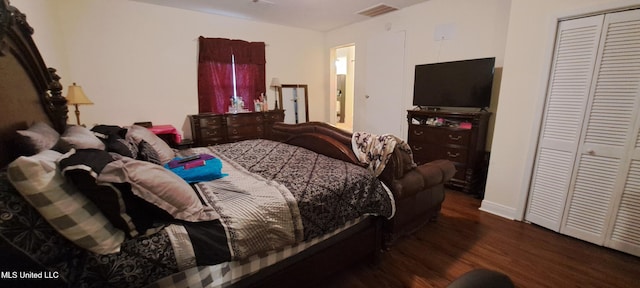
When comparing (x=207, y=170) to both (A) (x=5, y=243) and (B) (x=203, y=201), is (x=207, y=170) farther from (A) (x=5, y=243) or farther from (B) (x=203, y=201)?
(A) (x=5, y=243)

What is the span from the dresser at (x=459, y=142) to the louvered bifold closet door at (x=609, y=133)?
0.97 meters

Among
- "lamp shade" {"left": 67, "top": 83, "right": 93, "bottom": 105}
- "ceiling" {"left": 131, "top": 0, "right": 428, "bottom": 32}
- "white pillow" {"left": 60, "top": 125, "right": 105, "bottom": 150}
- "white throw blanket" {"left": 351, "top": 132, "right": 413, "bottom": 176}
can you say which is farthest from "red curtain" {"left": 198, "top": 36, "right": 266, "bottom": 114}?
"white throw blanket" {"left": 351, "top": 132, "right": 413, "bottom": 176}

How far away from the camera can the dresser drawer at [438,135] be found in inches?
123

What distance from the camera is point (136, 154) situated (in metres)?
1.82

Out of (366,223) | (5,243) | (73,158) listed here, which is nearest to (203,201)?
(73,158)

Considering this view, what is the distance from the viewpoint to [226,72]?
454 centimetres

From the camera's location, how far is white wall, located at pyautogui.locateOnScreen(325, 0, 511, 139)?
10.3 ft

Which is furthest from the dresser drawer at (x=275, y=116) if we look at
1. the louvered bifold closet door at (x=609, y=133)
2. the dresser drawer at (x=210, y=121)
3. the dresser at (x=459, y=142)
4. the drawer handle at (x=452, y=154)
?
the louvered bifold closet door at (x=609, y=133)

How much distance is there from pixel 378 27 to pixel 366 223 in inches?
150

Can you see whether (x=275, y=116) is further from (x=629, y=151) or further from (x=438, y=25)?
(x=629, y=151)

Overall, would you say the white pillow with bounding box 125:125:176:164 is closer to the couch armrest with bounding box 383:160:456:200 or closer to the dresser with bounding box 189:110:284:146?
the couch armrest with bounding box 383:160:456:200

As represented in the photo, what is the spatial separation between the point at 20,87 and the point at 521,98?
12.9 feet

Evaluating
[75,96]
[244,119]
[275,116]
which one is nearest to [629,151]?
[275,116]

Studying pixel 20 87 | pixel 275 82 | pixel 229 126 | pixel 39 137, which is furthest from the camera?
pixel 275 82
